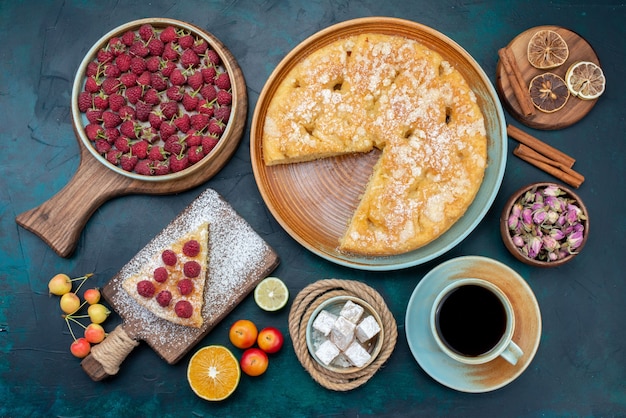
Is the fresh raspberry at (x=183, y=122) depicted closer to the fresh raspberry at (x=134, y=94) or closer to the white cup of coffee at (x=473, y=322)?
the fresh raspberry at (x=134, y=94)

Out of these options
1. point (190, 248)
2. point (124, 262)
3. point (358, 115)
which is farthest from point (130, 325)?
point (358, 115)

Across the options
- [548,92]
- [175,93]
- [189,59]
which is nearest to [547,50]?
[548,92]

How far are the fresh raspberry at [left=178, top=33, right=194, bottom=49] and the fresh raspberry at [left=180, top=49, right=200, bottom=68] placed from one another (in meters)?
0.04

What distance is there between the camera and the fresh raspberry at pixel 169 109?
3.62 meters

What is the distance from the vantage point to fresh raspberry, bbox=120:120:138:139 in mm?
3619

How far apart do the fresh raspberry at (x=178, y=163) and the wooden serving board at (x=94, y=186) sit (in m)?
0.11

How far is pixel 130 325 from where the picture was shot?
3688 mm

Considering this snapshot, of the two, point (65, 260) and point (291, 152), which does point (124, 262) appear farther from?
point (291, 152)

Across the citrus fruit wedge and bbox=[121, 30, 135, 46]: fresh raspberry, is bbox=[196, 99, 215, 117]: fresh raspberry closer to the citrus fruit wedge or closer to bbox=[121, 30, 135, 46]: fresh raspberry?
bbox=[121, 30, 135, 46]: fresh raspberry

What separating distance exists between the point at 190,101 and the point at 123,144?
19.8 inches

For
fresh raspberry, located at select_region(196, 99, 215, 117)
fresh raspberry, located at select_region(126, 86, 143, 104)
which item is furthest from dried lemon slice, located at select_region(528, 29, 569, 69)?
fresh raspberry, located at select_region(126, 86, 143, 104)

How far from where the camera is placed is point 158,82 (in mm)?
3652

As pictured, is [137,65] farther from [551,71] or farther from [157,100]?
[551,71]

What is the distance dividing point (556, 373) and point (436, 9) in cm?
249
